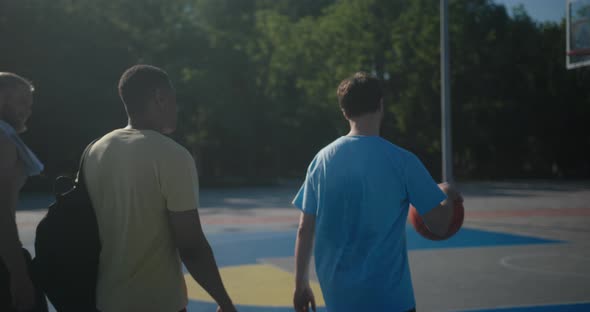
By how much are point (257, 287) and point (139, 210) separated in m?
5.64

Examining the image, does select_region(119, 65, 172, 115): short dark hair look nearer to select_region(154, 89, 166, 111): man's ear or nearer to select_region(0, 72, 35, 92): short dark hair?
select_region(154, 89, 166, 111): man's ear

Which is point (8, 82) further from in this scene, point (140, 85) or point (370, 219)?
point (370, 219)

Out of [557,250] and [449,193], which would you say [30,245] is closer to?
[557,250]

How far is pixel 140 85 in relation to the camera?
104 inches

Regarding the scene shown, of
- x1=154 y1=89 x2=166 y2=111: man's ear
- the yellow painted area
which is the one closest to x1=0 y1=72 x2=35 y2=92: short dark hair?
x1=154 y1=89 x2=166 y2=111: man's ear

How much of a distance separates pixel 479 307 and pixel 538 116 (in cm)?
3814

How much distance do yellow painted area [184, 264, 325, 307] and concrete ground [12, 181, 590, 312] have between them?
1 cm

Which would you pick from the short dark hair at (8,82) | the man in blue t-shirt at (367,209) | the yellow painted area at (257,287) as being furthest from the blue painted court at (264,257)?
the short dark hair at (8,82)

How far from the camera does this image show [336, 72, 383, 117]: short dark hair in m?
3.10

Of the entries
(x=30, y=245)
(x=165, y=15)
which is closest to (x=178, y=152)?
(x=30, y=245)

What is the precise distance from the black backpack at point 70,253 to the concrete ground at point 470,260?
4.35 m

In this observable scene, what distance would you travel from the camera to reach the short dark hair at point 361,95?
10.2 feet

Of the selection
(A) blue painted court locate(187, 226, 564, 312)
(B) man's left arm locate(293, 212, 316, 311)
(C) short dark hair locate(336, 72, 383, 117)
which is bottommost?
(A) blue painted court locate(187, 226, 564, 312)

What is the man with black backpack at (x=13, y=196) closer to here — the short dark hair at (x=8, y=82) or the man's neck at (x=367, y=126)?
the short dark hair at (x=8, y=82)
